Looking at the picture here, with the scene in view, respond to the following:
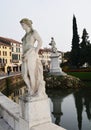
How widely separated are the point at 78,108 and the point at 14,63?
60.2 m

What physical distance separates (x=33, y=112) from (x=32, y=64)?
1131mm

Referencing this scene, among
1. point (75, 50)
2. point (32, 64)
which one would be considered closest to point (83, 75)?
point (75, 50)

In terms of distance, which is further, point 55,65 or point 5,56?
point 5,56

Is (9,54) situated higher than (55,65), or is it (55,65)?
(9,54)

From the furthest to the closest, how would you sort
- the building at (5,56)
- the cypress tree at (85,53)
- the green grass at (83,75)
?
the building at (5,56)
the cypress tree at (85,53)
the green grass at (83,75)

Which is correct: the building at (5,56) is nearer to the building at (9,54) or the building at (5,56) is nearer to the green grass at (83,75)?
the building at (9,54)

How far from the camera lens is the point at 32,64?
19.1 ft

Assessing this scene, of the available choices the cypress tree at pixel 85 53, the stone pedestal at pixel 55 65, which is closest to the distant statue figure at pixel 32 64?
the stone pedestal at pixel 55 65

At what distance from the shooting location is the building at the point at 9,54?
65.4 meters

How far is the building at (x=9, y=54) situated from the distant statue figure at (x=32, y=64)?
58.7 metres

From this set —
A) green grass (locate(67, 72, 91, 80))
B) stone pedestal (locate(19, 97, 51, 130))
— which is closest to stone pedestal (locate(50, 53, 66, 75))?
green grass (locate(67, 72, 91, 80))

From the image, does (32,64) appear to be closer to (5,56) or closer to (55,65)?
(55,65)

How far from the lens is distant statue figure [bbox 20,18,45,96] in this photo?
581cm

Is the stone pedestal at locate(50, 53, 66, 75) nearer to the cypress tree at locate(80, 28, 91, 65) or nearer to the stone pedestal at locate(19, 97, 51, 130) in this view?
the cypress tree at locate(80, 28, 91, 65)
